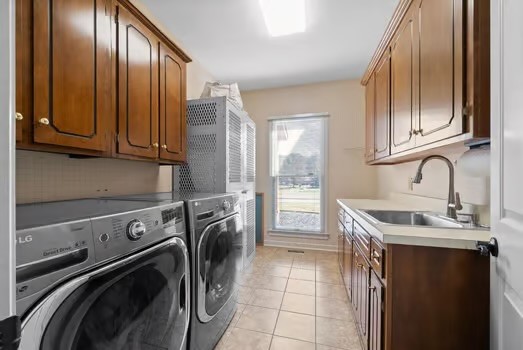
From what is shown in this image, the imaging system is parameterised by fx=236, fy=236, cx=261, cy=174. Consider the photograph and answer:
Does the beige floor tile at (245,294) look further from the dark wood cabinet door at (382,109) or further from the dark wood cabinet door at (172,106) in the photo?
the dark wood cabinet door at (382,109)

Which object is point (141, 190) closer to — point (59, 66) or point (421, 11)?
point (59, 66)

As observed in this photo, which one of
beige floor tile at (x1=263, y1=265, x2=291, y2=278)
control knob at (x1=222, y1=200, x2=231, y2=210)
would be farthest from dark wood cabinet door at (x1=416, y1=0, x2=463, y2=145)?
beige floor tile at (x1=263, y1=265, x2=291, y2=278)

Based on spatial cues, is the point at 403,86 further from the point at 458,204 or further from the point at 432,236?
the point at 432,236

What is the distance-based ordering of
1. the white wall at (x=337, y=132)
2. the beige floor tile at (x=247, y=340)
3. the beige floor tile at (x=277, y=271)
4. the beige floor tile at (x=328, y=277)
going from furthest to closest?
1. the white wall at (x=337, y=132)
2. the beige floor tile at (x=277, y=271)
3. the beige floor tile at (x=328, y=277)
4. the beige floor tile at (x=247, y=340)

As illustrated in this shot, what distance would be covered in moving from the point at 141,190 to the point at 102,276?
4.40ft

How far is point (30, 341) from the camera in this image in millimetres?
580

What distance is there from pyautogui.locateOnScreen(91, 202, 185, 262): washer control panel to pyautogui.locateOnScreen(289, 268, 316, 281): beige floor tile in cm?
186

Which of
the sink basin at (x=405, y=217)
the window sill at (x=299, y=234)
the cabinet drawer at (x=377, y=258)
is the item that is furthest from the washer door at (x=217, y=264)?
the window sill at (x=299, y=234)

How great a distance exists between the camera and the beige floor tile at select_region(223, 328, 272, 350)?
5.14ft

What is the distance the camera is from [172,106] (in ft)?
5.98

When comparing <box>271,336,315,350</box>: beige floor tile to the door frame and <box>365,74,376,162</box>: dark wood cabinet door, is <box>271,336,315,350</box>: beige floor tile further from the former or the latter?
<box>365,74,376,162</box>: dark wood cabinet door

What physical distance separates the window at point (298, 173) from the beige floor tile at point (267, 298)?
4.84 ft

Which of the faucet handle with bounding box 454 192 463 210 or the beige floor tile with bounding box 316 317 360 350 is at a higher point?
the faucet handle with bounding box 454 192 463 210

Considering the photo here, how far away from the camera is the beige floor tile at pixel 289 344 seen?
5.13 feet
